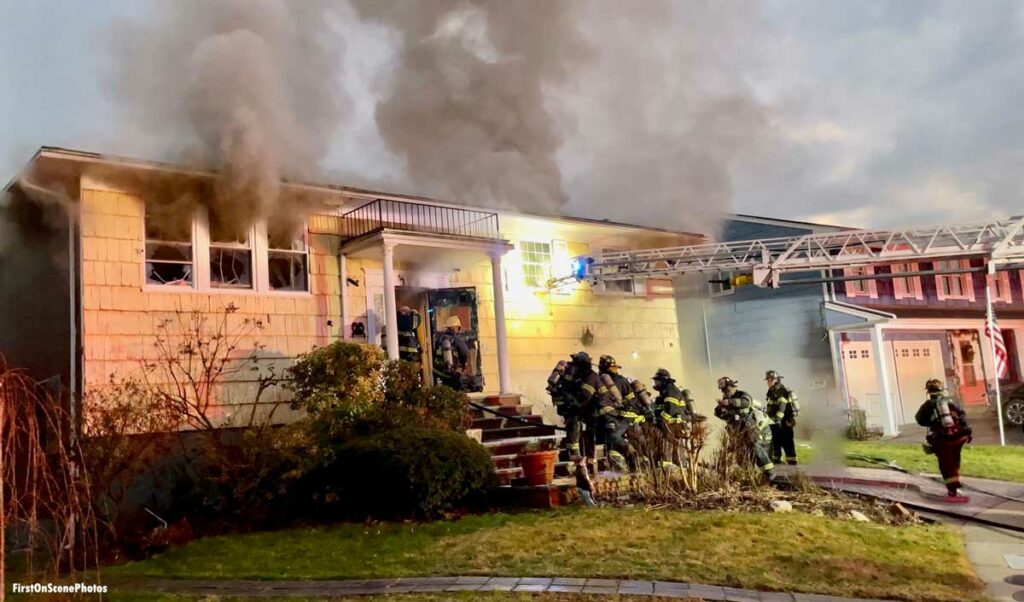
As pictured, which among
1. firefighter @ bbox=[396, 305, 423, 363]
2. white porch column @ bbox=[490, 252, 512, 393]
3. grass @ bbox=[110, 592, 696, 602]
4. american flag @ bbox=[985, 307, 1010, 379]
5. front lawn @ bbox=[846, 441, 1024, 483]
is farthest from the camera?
american flag @ bbox=[985, 307, 1010, 379]

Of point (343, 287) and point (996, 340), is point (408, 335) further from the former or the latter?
point (996, 340)

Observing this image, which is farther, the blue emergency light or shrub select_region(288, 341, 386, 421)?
the blue emergency light

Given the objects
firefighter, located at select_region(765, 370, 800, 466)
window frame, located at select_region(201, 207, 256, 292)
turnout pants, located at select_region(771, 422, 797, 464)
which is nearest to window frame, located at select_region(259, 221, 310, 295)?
window frame, located at select_region(201, 207, 256, 292)

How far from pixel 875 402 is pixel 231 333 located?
1634cm

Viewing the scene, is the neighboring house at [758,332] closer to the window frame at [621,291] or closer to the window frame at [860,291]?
the window frame at [860,291]

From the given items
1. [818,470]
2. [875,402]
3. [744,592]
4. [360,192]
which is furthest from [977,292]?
[744,592]

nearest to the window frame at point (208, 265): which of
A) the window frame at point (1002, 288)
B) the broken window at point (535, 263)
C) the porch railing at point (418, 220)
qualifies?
the porch railing at point (418, 220)

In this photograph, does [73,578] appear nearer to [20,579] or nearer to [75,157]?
[20,579]

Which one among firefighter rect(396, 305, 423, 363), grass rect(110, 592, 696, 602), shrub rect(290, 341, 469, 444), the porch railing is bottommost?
grass rect(110, 592, 696, 602)

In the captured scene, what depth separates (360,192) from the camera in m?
12.0

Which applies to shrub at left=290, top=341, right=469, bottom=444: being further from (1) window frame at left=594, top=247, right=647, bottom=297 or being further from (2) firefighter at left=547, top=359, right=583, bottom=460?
(1) window frame at left=594, top=247, right=647, bottom=297

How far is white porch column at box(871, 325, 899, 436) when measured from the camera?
18.8 meters

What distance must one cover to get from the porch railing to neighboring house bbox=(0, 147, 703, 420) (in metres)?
0.03

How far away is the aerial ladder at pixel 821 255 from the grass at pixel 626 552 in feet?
21.3
